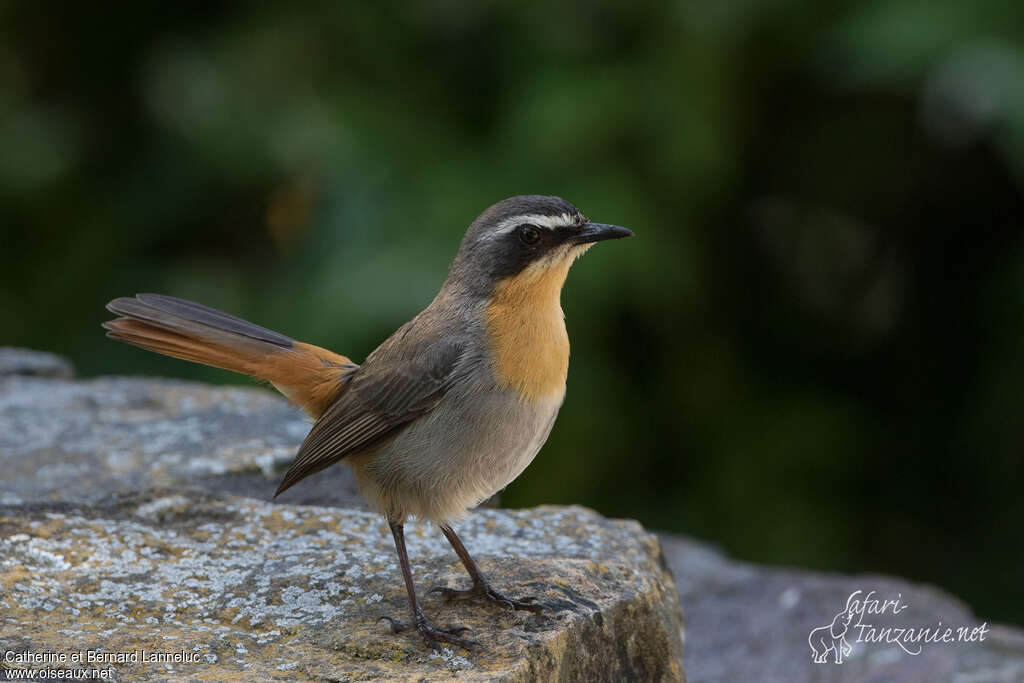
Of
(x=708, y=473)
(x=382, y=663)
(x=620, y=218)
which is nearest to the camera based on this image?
(x=382, y=663)

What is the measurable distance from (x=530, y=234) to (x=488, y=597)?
1187 millimetres

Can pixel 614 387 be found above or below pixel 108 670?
above

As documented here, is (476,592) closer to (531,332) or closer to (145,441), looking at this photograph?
(531,332)

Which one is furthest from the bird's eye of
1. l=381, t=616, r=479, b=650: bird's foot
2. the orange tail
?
l=381, t=616, r=479, b=650: bird's foot

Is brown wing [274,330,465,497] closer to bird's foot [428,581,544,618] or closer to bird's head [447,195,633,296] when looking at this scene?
bird's head [447,195,633,296]

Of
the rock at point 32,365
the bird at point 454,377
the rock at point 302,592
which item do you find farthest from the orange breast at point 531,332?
the rock at point 32,365

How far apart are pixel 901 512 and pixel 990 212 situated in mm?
1642

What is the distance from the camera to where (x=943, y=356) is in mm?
6355

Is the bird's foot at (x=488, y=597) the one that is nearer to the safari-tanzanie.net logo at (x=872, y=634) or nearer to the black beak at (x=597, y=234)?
the black beak at (x=597, y=234)

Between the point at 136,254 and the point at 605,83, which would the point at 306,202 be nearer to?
the point at 136,254

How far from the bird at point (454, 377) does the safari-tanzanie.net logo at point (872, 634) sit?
1655 millimetres

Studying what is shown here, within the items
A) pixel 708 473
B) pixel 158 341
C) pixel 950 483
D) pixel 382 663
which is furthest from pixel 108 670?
pixel 950 483

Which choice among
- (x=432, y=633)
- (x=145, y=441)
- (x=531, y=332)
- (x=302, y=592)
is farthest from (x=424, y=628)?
(x=145, y=441)

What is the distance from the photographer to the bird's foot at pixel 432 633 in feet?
11.8
